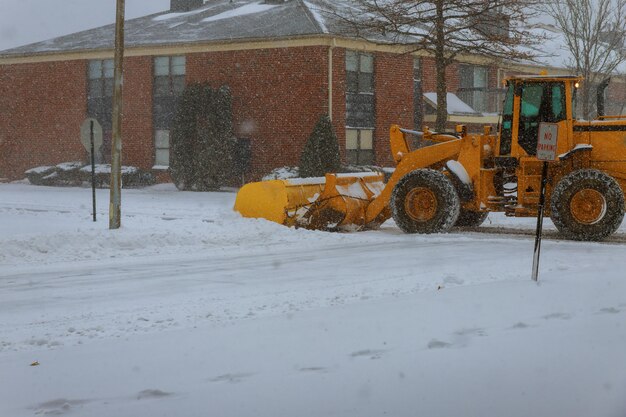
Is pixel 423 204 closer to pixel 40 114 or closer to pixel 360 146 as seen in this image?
pixel 360 146

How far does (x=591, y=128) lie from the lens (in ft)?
55.6

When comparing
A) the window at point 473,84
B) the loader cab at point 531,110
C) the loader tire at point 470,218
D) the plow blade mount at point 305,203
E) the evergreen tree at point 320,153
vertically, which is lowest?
the loader tire at point 470,218

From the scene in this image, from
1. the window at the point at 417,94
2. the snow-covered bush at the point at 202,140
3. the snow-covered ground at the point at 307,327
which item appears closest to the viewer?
the snow-covered ground at the point at 307,327

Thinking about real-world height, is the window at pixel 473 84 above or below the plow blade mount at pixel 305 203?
above

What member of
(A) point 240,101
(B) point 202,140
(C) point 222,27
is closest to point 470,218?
(B) point 202,140

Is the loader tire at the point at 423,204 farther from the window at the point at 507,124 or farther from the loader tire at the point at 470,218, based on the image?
the loader tire at the point at 470,218

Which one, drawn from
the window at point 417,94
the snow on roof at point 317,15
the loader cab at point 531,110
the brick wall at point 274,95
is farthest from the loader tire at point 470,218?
the window at point 417,94

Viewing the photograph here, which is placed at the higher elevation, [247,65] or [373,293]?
[247,65]

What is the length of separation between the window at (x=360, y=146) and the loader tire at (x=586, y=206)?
20250 millimetres

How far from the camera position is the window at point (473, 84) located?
41875 mm

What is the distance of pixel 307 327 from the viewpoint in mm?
9133

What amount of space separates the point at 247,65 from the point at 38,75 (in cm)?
1250

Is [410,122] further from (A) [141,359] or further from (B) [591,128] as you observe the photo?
(A) [141,359]

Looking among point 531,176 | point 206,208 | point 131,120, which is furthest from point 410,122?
point 531,176
